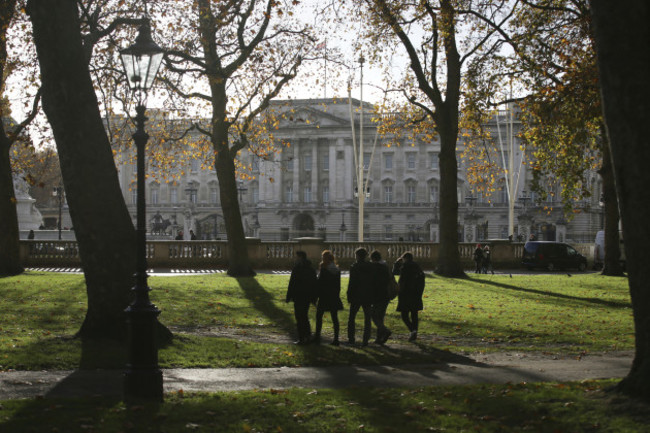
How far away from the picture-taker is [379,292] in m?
14.7

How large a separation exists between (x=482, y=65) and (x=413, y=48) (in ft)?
15.7

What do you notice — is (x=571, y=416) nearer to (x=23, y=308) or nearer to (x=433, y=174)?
(x=23, y=308)

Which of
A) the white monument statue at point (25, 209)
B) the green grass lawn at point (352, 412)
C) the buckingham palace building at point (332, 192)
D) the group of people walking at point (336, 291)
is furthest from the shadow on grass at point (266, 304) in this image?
the buckingham palace building at point (332, 192)

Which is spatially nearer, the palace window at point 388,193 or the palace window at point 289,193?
the palace window at point 388,193

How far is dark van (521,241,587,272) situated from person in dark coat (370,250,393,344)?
29732 mm

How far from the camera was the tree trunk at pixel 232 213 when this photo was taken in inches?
1171

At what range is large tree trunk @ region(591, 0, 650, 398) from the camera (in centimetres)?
792

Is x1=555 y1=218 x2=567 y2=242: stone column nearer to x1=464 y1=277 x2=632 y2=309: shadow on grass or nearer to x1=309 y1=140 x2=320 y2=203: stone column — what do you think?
x1=309 y1=140 x2=320 y2=203: stone column

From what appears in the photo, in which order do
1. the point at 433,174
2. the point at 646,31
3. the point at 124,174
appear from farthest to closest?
the point at 124,174 < the point at 433,174 < the point at 646,31

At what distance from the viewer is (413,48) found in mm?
30750

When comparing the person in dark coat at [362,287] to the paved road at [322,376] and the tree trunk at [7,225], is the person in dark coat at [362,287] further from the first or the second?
the tree trunk at [7,225]

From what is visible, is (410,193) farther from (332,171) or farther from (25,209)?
(25,209)

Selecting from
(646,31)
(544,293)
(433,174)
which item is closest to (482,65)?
(544,293)

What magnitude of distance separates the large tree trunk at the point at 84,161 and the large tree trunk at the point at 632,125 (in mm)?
7938
